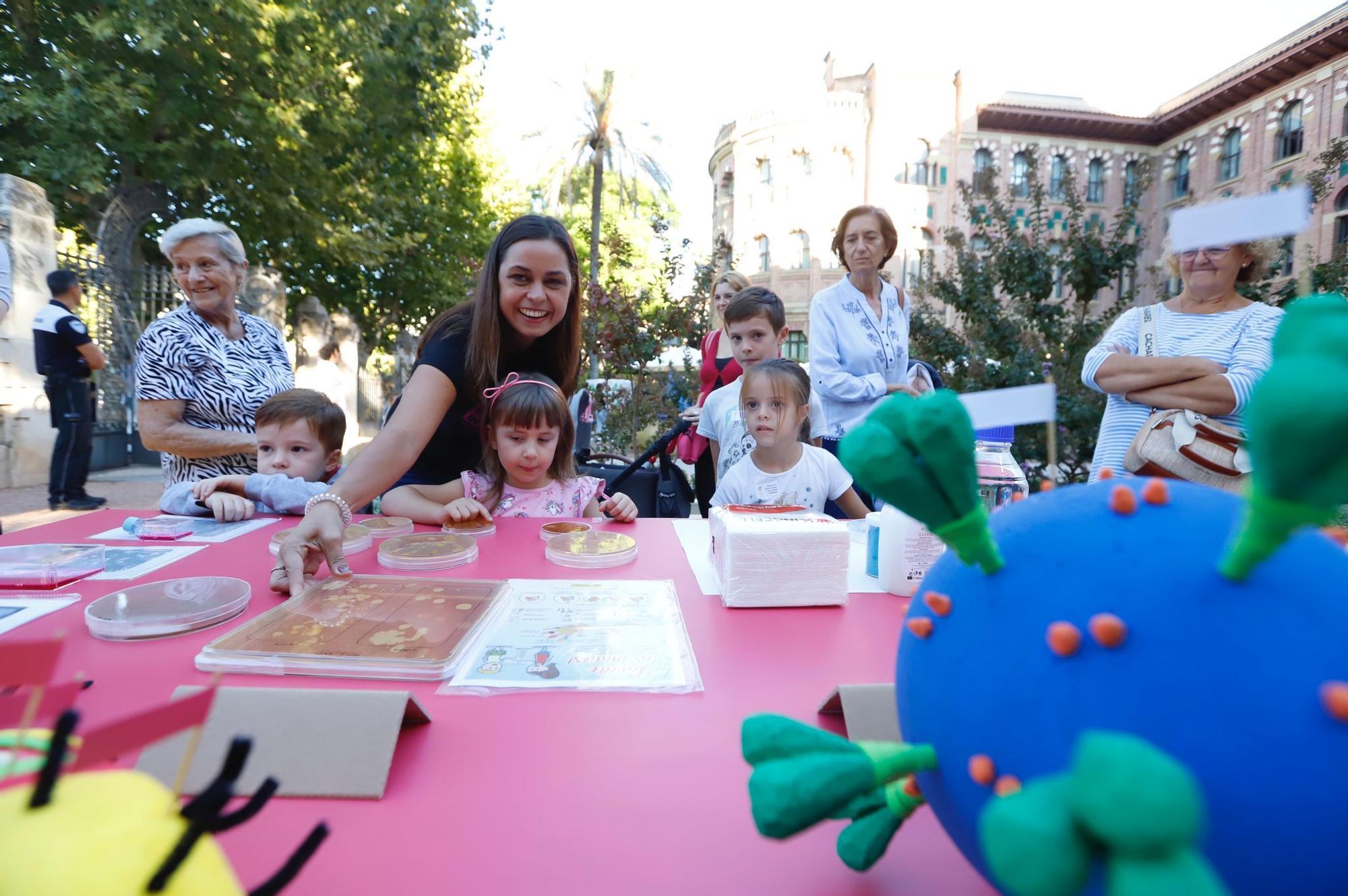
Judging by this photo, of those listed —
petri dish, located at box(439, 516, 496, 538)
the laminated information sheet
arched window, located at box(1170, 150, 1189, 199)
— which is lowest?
the laminated information sheet

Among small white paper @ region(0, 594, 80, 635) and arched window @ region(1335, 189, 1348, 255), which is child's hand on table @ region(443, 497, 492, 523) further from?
arched window @ region(1335, 189, 1348, 255)

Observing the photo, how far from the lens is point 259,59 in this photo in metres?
8.07

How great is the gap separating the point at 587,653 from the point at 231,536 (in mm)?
1162

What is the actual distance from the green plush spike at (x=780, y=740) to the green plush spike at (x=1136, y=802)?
0.64 ft

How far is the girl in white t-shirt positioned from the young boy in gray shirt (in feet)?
4.39

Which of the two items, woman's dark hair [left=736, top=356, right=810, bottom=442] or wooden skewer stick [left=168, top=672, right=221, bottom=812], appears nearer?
wooden skewer stick [left=168, top=672, right=221, bottom=812]

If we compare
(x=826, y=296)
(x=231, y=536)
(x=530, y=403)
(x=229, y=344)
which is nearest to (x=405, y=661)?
(x=231, y=536)

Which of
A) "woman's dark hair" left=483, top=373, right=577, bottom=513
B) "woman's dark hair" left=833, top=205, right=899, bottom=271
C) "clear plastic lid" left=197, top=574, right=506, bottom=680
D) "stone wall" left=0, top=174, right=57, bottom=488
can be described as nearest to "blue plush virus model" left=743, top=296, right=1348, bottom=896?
"clear plastic lid" left=197, top=574, right=506, bottom=680

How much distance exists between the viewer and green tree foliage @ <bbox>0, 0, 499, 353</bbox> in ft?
25.0

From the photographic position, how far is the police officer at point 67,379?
5.23 metres

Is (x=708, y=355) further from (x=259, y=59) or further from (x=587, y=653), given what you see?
(x=259, y=59)

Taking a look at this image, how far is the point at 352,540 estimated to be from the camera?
155 cm

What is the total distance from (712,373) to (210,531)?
9.57ft

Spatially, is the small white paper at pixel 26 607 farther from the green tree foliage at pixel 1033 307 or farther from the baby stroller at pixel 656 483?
the green tree foliage at pixel 1033 307
